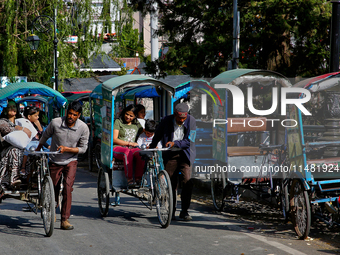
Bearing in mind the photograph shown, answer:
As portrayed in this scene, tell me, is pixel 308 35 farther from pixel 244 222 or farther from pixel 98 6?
pixel 98 6

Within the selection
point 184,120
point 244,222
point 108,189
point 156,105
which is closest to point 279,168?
point 244,222

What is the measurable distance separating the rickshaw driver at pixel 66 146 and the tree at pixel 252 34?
25.8 feet

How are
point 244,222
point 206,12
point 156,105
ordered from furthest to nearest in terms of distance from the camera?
point 206,12 → point 156,105 → point 244,222

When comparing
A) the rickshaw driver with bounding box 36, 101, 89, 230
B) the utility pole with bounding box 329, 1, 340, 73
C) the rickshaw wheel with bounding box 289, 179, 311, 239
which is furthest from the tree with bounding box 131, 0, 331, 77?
the rickshaw driver with bounding box 36, 101, 89, 230

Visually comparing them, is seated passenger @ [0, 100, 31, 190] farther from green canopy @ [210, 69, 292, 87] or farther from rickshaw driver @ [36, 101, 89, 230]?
green canopy @ [210, 69, 292, 87]

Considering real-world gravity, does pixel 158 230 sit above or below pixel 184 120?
below

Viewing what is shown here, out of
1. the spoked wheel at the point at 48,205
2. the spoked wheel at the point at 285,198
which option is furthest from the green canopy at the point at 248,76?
the spoked wheel at the point at 48,205

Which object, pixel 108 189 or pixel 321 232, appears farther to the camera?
pixel 108 189

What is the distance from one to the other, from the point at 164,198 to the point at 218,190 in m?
1.87

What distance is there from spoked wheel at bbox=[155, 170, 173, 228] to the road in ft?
0.54

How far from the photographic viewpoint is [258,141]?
409 inches

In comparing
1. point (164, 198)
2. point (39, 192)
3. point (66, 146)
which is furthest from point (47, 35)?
point (164, 198)

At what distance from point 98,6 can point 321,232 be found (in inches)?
892

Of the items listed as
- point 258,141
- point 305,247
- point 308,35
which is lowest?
point 305,247
